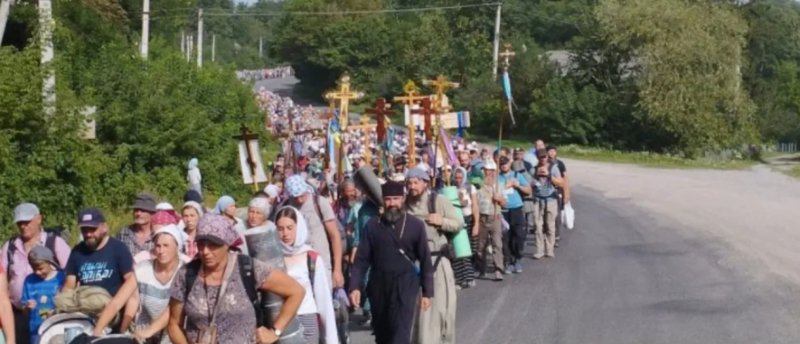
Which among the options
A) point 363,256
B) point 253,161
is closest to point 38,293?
point 363,256

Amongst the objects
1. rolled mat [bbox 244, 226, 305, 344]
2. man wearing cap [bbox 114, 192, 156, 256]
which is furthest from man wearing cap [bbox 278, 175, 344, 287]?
rolled mat [bbox 244, 226, 305, 344]

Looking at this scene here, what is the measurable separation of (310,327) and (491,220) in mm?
9120

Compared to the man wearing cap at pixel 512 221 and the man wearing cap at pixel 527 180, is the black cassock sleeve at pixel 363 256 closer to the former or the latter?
the man wearing cap at pixel 512 221

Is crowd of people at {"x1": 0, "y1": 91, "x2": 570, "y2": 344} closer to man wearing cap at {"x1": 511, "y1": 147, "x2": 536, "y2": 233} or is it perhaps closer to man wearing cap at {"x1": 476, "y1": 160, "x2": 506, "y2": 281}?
man wearing cap at {"x1": 476, "y1": 160, "x2": 506, "y2": 281}

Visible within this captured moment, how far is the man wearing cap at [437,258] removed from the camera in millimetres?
10156

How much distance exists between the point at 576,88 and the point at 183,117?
3395 centimetres

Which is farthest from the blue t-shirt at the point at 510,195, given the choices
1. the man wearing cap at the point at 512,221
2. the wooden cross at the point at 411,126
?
the wooden cross at the point at 411,126

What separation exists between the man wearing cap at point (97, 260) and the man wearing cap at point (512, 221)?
31.4 feet

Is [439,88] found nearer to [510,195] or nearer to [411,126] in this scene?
[411,126]

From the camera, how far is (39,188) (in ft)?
73.5

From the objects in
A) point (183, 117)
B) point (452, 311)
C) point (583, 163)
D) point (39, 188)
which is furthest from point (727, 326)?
point (583, 163)

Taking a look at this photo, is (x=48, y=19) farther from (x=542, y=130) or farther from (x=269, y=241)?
(x=542, y=130)

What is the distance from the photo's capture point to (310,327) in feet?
26.3

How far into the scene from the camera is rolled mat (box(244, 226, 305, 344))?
7020mm
